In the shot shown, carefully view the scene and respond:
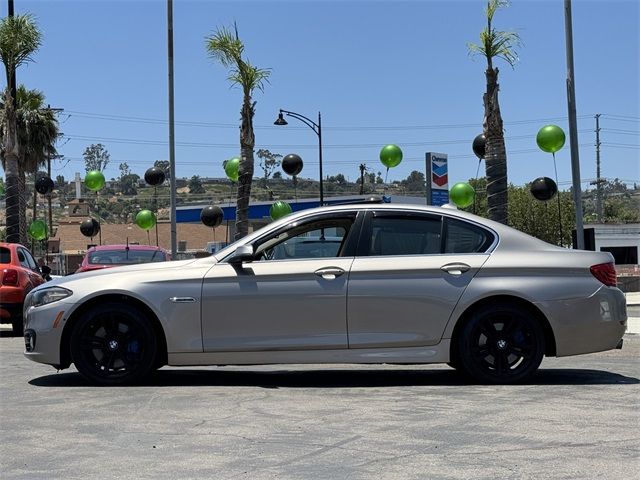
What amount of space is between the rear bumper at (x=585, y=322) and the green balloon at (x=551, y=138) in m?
16.7

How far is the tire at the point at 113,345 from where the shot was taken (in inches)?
296

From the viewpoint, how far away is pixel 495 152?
18.4m

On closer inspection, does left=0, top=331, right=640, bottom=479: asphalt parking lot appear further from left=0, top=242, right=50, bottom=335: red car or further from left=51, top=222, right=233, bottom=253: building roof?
left=51, top=222, right=233, bottom=253: building roof

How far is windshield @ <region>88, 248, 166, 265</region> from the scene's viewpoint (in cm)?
1542

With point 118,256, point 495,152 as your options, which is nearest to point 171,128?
point 118,256

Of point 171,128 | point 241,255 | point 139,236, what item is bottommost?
point 241,255

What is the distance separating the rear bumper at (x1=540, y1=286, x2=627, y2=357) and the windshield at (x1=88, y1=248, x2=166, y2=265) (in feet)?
31.1

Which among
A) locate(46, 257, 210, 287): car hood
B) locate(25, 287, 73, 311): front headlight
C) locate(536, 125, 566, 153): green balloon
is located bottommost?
locate(25, 287, 73, 311): front headlight

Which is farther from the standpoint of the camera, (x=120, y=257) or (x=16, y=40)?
(x=16, y=40)

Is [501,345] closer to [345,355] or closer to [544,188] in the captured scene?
[345,355]

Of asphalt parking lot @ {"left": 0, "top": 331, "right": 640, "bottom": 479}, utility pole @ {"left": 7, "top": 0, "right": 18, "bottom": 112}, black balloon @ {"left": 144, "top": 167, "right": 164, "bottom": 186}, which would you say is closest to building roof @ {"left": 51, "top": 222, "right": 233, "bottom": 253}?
black balloon @ {"left": 144, "top": 167, "right": 164, "bottom": 186}

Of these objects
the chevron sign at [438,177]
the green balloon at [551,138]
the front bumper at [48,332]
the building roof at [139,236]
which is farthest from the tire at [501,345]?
the building roof at [139,236]

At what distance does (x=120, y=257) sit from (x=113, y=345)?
27.1 feet

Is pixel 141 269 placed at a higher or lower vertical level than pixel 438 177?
lower
